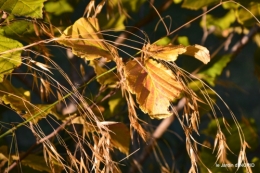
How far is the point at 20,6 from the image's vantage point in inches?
26.3

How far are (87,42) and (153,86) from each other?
11 cm

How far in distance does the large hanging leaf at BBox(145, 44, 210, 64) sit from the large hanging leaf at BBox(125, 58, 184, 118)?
0.02m

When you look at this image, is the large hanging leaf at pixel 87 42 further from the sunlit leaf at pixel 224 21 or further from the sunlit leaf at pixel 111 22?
the sunlit leaf at pixel 224 21

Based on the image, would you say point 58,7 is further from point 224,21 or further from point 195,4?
point 224,21

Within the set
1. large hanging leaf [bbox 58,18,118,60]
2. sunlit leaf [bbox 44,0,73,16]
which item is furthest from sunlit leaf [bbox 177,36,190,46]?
large hanging leaf [bbox 58,18,118,60]

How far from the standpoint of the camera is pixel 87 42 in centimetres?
68

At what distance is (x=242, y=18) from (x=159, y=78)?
48 cm

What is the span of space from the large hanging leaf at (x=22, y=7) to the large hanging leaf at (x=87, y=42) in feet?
0.15

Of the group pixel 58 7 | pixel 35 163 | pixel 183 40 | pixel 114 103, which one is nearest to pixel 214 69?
pixel 183 40

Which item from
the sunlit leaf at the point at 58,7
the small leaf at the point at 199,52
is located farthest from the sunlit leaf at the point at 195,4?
the small leaf at the point at 199,52

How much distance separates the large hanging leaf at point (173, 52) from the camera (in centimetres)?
60

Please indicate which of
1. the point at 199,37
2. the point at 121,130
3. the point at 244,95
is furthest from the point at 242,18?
the point at 244,95

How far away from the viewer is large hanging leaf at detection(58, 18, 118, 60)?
639 millimetres

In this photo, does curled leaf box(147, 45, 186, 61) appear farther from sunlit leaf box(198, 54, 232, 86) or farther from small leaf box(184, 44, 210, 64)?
sunlit leaf box(198, 54, 232, 86)
